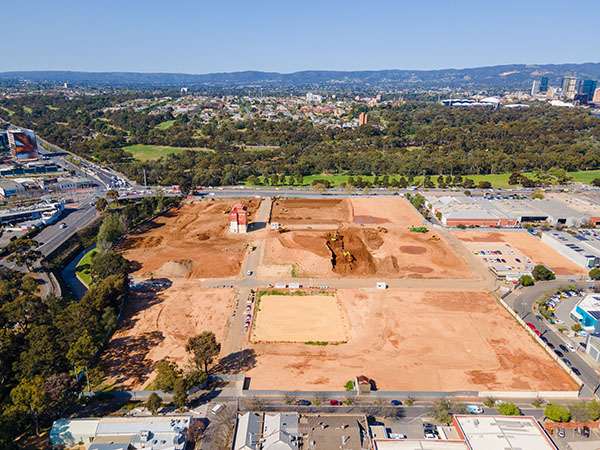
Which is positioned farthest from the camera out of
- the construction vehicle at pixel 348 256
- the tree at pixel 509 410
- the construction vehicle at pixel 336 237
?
the construction vehicle at pixel 336 237

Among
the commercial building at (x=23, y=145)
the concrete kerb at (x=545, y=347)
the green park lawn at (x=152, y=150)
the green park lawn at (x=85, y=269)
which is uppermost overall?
the commercial building at (x=23, y=145)

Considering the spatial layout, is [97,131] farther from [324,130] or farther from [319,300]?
[319,300]

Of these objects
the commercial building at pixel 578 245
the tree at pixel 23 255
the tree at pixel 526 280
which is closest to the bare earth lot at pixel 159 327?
the tree at pixel 23 255

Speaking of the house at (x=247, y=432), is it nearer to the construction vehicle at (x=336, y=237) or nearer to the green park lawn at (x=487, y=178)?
the construction vehicle at (x=336, y=237)

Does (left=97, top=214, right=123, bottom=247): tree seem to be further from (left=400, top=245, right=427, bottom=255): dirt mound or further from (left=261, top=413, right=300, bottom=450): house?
(left=400, top=245, right=427, bottom=255): dirt mound

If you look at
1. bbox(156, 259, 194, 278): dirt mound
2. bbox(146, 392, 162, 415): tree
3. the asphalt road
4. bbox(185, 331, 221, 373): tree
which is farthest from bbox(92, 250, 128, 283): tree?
the asphalt road

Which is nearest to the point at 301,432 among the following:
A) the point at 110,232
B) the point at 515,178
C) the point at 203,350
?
the point at 203,350

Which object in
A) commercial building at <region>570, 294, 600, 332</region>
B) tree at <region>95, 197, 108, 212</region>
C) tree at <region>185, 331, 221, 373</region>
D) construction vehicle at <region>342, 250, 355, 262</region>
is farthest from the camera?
tree at <region>95, 197, 108, 212</region>
